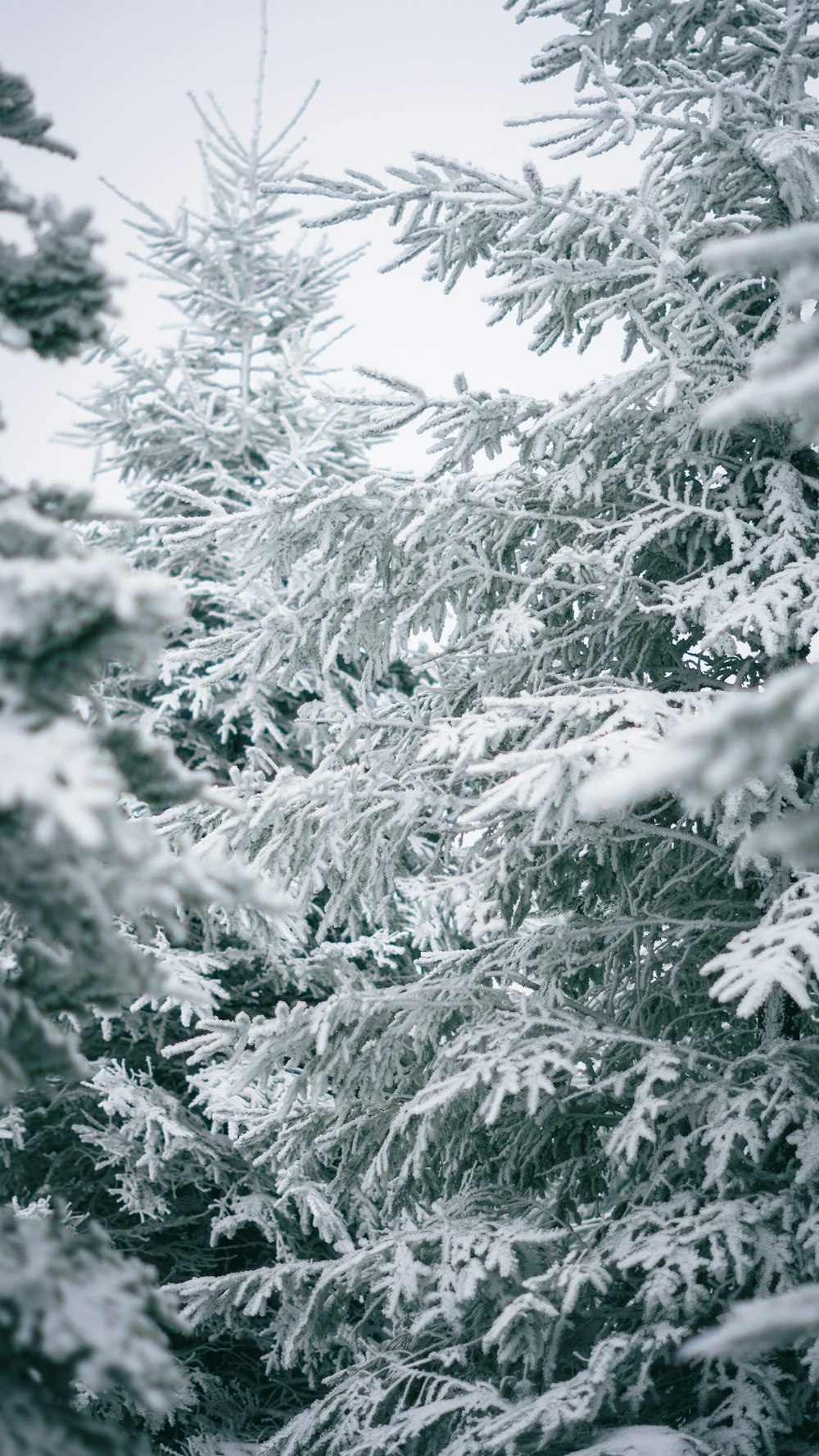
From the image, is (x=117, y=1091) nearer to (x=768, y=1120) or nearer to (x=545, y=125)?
(x=768, y=1120)

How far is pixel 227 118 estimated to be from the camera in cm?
1138

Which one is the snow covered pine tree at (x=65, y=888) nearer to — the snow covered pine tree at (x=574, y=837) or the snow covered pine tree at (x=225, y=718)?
the snow covered pine tree at (x=574, y=837)

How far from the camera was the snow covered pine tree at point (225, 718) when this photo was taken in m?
5.09

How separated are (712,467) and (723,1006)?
8.76 feet

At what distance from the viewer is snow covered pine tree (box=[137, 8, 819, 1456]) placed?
3.62m

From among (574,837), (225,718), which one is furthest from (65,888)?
(225,718)

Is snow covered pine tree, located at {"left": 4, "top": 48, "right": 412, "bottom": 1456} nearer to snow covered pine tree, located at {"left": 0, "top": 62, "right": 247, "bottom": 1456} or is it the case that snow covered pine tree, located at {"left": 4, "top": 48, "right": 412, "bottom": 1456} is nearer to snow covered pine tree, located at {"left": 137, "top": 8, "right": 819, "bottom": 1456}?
snow covered pine tree, located at {"left": 137, "top": 8, "right": 819, "bottom": 1456}

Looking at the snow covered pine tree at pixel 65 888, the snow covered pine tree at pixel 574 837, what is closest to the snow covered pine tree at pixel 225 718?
the snow covered pine tree at pixel 574 837

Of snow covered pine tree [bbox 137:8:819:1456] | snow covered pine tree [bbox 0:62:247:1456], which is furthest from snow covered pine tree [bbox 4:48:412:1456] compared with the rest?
snow covered pine tree [bbox 0:62:247:1456]

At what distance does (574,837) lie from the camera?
444 centimetres

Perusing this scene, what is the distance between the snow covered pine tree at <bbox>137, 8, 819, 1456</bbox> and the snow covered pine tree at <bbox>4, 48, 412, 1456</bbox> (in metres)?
0.36

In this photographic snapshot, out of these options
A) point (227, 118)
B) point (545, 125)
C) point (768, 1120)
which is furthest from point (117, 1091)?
point (227, 118)

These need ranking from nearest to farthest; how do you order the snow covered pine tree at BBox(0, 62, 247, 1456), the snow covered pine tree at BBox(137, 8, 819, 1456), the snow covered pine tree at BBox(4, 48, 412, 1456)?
the snow covered pine tree at BBox(0, 62, 247, 1456)
the snow covered pine tree at BBox(137, 8, 819, 1456)
the snow covered pine tree at BBox(4, 48, 412, 1456)

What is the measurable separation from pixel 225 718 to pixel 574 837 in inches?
194
